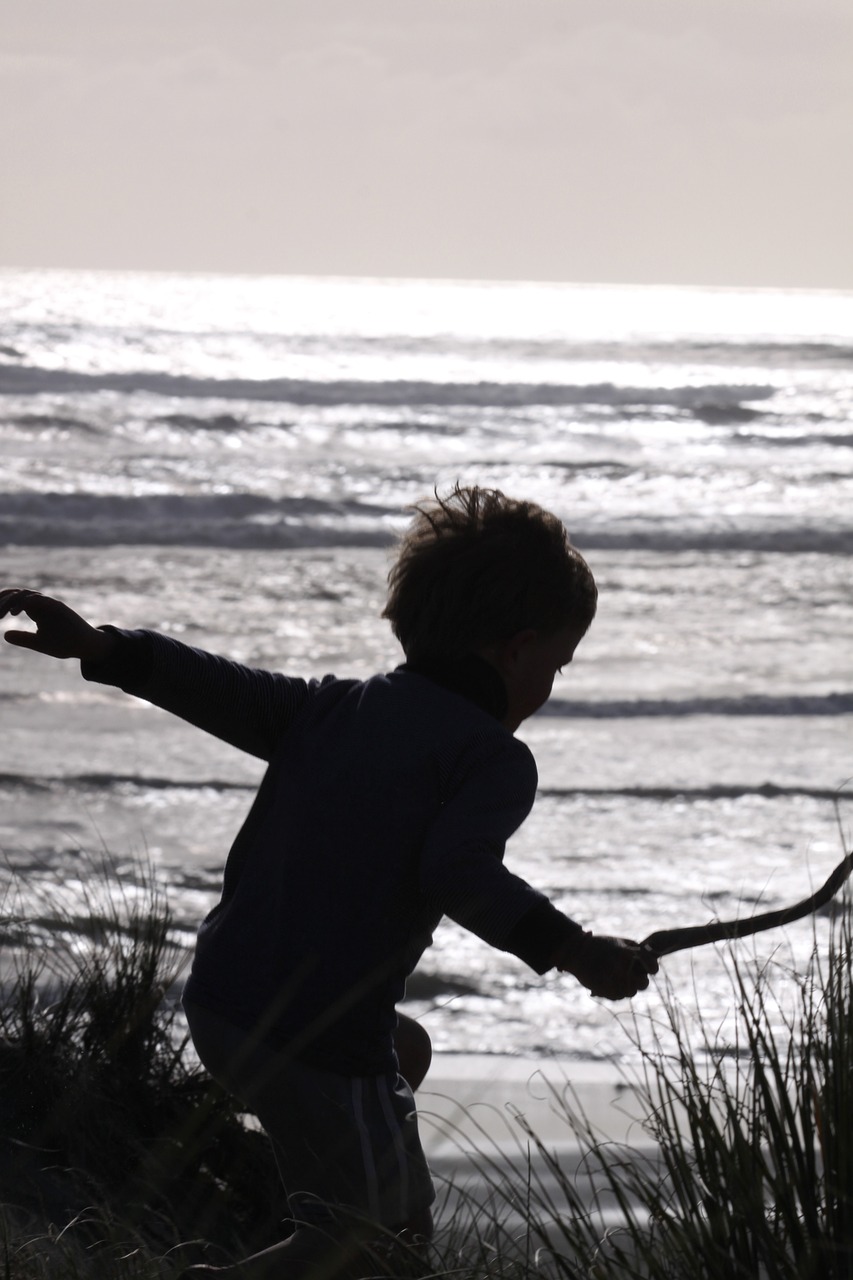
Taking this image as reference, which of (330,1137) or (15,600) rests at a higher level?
(15,600)

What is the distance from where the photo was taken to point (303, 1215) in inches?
76.1

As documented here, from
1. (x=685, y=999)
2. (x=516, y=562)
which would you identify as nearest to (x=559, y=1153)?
(x=685, y=999)

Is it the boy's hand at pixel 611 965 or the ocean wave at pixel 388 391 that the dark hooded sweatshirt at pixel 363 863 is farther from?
the ocean wave at pixel 388 391

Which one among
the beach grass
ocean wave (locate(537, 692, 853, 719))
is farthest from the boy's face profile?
ocean wave (locate(537, 692, 853, 719))

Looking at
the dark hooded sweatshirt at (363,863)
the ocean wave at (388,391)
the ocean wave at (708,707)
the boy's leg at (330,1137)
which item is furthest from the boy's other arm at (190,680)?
the ocean wave at (388,391)

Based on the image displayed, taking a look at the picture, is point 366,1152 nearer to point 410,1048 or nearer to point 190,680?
point 410,1048

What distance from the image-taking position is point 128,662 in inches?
82.7

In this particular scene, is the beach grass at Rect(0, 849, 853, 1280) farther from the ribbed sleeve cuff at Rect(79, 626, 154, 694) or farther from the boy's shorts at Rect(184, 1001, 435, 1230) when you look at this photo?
the ribbed sleeve cuff at Rect(79, 626, 154, 694)

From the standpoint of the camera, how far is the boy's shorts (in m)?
1.93

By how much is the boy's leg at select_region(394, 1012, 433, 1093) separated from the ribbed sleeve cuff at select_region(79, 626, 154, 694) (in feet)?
2.09

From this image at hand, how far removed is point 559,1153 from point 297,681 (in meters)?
1.69

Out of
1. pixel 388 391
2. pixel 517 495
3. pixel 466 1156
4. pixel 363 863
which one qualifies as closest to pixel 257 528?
pixel 517 495

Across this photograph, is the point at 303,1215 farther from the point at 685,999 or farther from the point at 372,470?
the point at 372,470

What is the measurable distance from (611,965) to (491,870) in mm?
198
